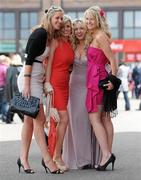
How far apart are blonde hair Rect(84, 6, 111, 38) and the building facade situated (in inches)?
1806

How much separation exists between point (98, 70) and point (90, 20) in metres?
0.56

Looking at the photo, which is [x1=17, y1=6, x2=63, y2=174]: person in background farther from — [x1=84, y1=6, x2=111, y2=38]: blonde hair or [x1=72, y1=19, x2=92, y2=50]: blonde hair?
[x1=84, y1=6, x2=111, y2=38]: blonde hair

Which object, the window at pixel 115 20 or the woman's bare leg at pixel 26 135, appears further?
the window at pixel 115 20

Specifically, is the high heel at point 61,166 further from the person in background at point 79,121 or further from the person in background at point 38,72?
the person in background at point 79,121

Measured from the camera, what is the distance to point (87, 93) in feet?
29.6

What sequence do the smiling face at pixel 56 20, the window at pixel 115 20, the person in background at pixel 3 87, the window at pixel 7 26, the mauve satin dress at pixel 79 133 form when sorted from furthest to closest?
1. the window at pixel 7 26
2. the window at pixel 115 20
3. the person in background at pixel 3 87
4. the mauve satin dress at pixel 79 133
5. the smiling face at pixel 56 20

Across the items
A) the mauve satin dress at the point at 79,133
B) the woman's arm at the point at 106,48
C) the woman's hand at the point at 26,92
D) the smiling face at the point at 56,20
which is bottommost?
the mauve satin dress at the point at 79,133

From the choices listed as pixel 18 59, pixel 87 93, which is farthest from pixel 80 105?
pixel 18 59

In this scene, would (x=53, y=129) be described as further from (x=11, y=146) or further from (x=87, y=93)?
(x=11, y=146)

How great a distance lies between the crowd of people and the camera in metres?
8.68

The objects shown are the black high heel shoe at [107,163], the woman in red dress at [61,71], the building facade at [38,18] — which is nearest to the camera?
the woman in red dress at [61,71]

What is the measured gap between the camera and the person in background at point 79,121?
9.05 metres

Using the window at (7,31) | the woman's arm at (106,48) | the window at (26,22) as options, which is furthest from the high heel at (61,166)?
the window at (7,31)

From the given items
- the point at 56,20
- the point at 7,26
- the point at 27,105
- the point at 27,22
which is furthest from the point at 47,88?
the point at 7,26
